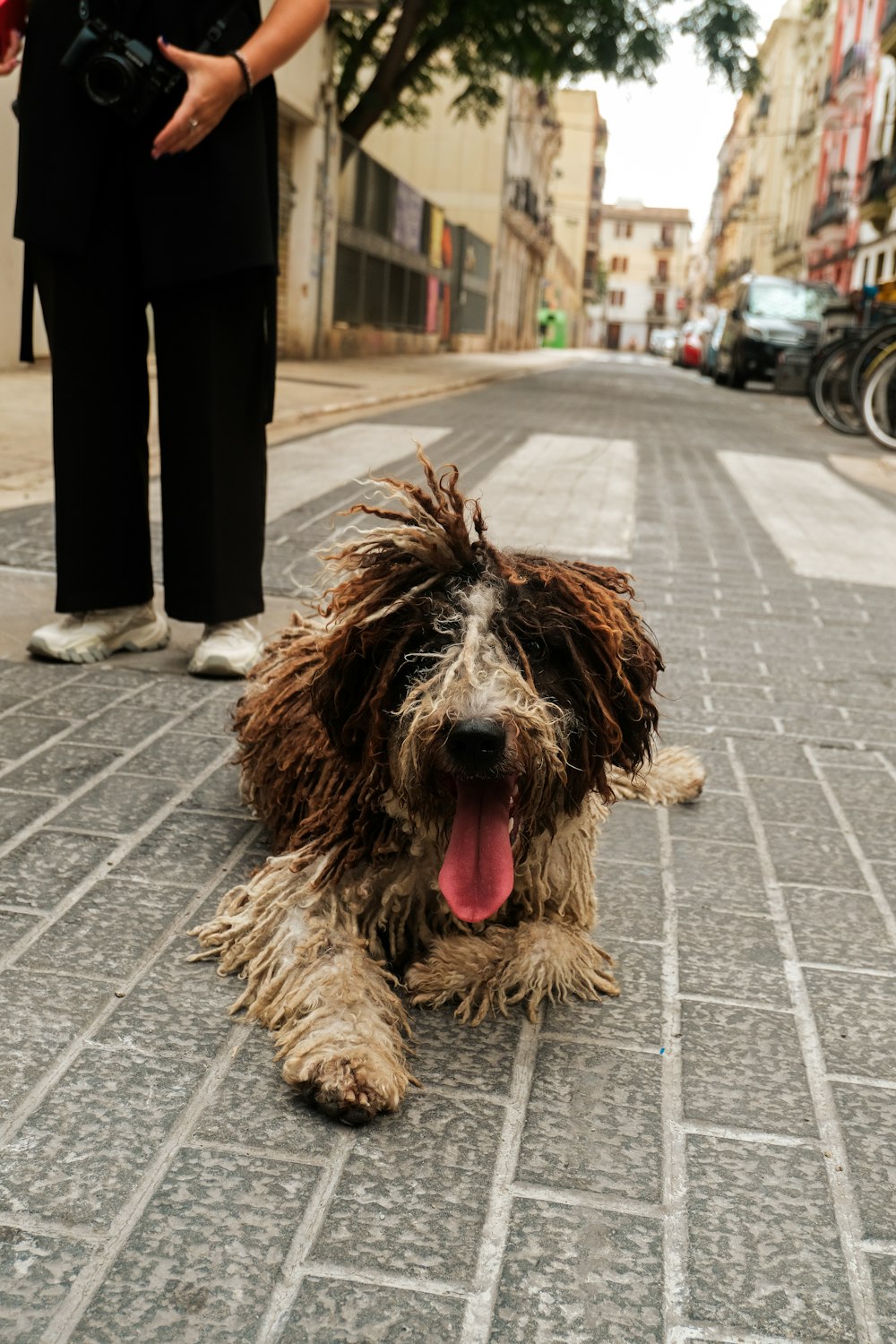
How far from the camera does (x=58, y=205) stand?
392cm

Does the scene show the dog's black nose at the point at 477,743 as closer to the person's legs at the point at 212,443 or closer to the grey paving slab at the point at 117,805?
the grey paving slab at the point at 117,805

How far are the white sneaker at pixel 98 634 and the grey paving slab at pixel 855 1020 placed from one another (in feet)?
8.74

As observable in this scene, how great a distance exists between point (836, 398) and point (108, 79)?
1316cm

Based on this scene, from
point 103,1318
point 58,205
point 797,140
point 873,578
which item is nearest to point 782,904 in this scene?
point 103,1318

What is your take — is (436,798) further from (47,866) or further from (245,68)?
(245,68)

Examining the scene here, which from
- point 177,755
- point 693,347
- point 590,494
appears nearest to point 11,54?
point 177,755

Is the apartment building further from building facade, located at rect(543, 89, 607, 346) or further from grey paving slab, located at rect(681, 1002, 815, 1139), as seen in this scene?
grey paving slab, located at rect(681, 1002, 815, 1139)

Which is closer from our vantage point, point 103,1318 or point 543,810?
point 103,1318

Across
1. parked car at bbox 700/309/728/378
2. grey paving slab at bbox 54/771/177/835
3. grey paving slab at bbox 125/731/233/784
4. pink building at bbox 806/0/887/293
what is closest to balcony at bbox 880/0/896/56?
pink building at bbox 806/0/887/293

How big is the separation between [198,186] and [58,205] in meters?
0.40

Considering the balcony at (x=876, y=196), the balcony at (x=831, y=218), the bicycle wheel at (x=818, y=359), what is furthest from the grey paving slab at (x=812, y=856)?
the balcony at (x=831, y=218)

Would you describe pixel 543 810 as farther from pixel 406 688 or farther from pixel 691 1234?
pixel 691 1234

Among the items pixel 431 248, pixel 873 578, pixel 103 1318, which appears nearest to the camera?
pixel 103 1318

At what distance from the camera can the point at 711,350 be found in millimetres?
37469
